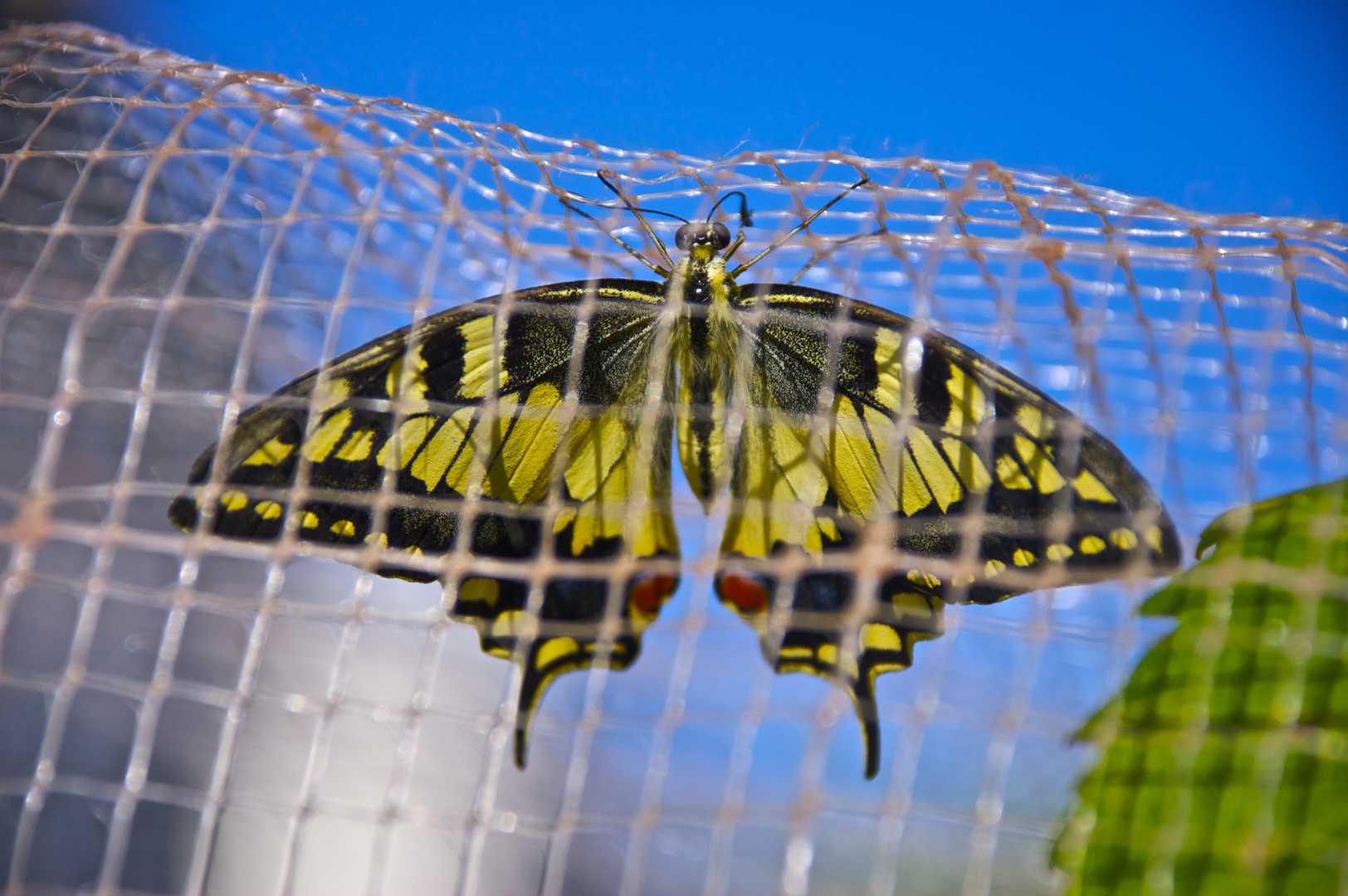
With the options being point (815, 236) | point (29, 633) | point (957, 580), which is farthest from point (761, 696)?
point (29, 633)

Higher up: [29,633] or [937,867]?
[29,633]

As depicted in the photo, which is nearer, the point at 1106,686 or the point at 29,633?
the point at 1106,686

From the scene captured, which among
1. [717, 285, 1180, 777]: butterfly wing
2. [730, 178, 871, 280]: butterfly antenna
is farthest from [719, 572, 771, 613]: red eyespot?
[730, 178, 871, 280]: butterfly antenna

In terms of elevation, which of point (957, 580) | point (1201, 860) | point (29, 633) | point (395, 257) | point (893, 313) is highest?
point (395, 257)

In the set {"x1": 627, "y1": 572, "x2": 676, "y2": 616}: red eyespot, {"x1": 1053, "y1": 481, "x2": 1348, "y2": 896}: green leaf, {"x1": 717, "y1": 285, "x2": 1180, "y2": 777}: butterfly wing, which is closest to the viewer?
{"x1": 1053, "y1": 481, "x2": 1348, "y2": 896}: green leaf

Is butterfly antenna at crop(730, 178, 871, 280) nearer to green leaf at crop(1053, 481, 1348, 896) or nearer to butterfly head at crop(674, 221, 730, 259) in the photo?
butterfly head at crop(674, 221, 730, 259)

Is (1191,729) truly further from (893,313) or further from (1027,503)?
(893,313)

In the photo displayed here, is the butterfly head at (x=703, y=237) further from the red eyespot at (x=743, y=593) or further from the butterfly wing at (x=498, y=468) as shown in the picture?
the red eyespot at (x=743, y=593)
